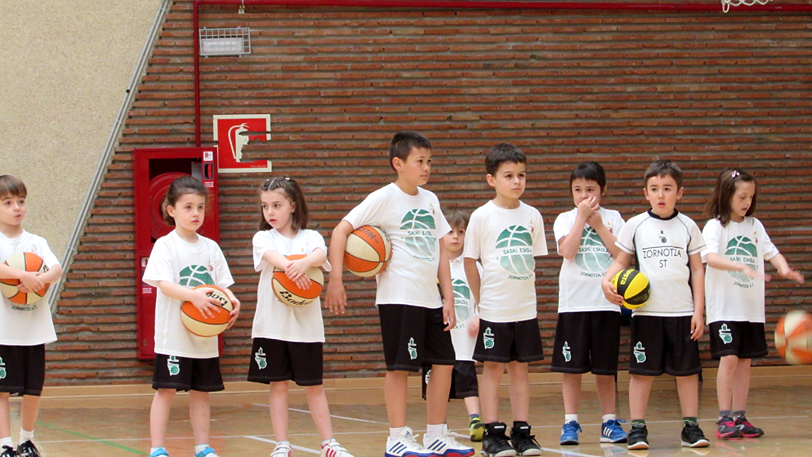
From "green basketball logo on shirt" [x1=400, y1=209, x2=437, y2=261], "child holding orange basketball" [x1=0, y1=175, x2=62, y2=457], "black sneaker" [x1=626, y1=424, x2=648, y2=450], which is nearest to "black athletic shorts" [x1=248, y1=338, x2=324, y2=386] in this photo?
"green basketball logo on shirt" [x1=400, y1=209, x2=437, y2=261]

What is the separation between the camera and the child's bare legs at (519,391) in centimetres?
482

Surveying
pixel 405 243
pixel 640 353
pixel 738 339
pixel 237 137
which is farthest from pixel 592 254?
pixel 237 137

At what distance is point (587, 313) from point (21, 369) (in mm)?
3292

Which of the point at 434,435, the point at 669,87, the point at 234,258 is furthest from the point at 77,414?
the point at 669,87

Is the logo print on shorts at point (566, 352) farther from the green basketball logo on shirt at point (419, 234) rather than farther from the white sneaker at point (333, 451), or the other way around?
the white sneaker at point (333, 451)

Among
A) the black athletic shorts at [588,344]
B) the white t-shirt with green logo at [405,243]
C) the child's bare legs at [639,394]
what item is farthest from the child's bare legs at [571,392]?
the white t-shirt with green logo at [405,243]

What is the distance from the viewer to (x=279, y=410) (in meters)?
4.50

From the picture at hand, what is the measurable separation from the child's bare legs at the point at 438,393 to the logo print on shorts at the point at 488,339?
0.35m

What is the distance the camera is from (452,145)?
903 cm

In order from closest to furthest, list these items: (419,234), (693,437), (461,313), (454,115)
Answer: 1. (419,234)
2. (693,437)
3. (461,313)
4. (454,115)

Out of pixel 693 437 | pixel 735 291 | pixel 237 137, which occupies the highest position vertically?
pixel 237 137

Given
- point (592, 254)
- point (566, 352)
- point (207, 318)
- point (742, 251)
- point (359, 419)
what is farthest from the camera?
point (359, 419)

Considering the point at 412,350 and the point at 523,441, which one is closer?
the point at 412,350

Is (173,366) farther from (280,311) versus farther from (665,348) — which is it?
(665,348)
